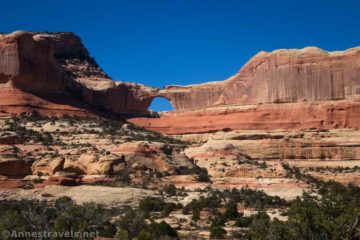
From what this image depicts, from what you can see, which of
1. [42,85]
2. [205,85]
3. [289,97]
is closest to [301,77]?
[289,97]

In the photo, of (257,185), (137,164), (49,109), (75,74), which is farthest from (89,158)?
(75,74)

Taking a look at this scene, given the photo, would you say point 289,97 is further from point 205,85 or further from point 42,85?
point 42,85

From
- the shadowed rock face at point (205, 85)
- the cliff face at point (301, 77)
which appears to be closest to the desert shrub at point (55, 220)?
the shadowed rock face at point (205, 85)

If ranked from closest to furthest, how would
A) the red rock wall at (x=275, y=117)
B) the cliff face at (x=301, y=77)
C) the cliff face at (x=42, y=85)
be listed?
the cliff face at (x=42, y=85)
the red rock wall at (x=275, y=117)
the cliff face at (x=301, y=77)

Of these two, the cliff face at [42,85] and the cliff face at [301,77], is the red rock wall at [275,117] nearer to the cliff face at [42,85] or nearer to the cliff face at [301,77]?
the cliff face at [301,77]

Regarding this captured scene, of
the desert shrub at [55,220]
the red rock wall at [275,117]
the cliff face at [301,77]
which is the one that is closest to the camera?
the desert shrub at [55,220]

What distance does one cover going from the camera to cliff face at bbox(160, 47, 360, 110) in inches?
2539

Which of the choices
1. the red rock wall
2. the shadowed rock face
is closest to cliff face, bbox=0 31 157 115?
the shadowed rock face

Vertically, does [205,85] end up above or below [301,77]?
above

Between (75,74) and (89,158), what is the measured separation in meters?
39.3

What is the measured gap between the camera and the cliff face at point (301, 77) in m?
64.5

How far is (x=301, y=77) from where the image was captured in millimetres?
65938

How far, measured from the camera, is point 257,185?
4406cm

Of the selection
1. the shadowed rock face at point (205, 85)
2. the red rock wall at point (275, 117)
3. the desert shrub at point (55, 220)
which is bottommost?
the desert shrub at point (55, 220)
